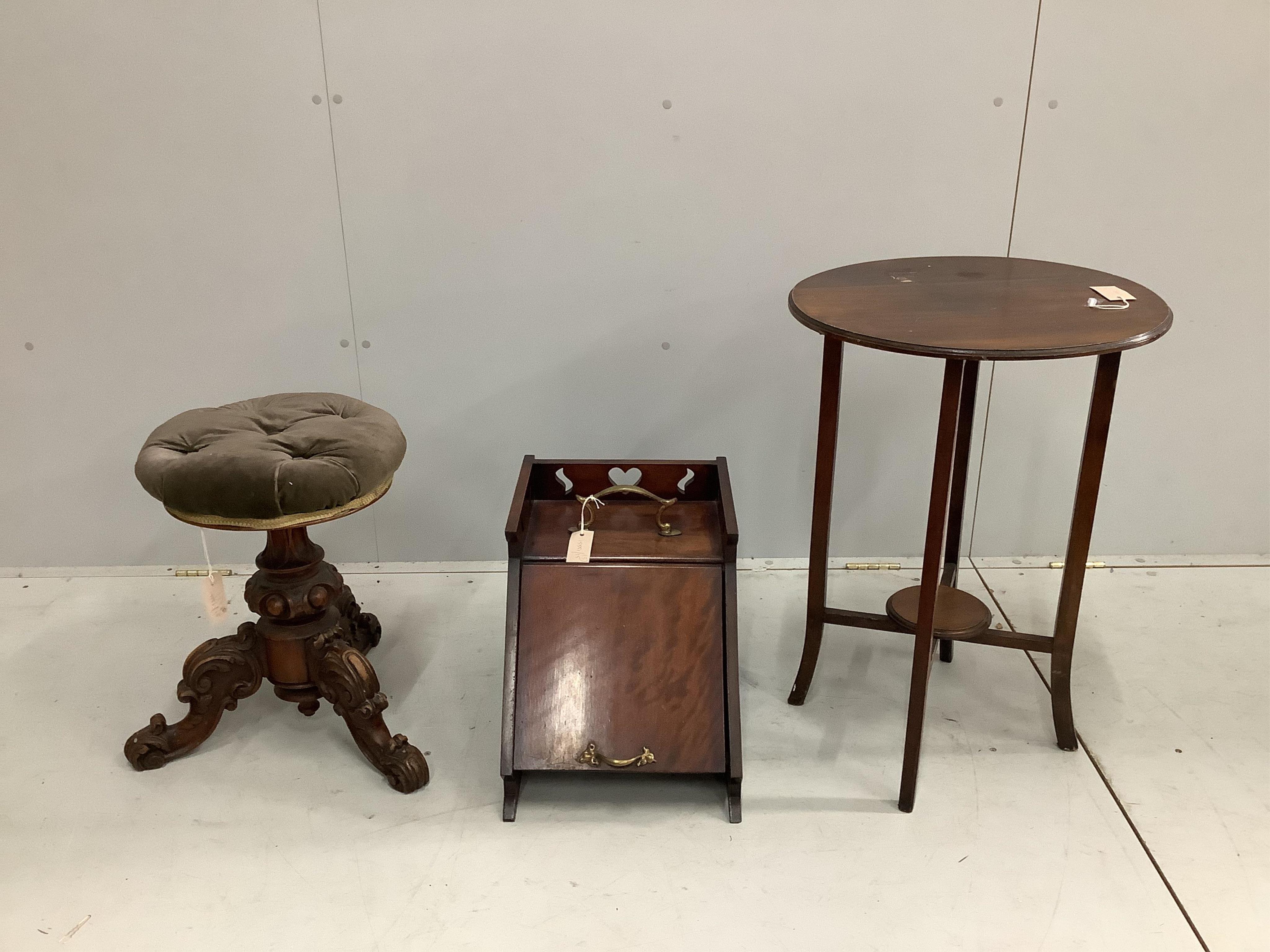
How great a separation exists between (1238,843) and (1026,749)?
374 mm

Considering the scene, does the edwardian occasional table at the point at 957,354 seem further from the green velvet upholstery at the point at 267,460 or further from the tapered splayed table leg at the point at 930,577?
the green velvet upholstery at the point at 267,460

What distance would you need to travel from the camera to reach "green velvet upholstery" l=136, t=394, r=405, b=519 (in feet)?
5.71

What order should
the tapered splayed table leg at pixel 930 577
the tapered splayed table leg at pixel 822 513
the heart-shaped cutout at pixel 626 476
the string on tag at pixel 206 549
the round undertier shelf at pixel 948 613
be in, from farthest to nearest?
the string on tag at pixel 206 549
the heart-shaped cutout at pixel 626 476
the round undertier shelf at pixel 948 613
the tapered splayed table leg at pixel 822 513
the tapered splayed table leg at pixel 930 577

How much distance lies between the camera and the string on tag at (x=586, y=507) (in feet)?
6.72

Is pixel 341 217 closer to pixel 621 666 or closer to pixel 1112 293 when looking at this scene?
pixel 621 666

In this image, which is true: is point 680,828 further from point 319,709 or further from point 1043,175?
point 1043,175

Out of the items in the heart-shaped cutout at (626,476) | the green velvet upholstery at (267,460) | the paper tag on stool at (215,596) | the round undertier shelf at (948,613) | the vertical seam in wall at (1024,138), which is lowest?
the round undertier shelf at (948,613)

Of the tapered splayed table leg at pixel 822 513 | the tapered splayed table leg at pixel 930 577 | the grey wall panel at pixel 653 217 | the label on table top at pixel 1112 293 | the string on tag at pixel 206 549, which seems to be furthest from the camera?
the string on tag at pixel 206 549

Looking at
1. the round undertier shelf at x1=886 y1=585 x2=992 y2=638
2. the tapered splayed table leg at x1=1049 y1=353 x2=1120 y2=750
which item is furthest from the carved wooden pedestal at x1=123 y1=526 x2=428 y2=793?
the tapered splayed table leg at x1=1049 y1=353 x2=1120 y2=750

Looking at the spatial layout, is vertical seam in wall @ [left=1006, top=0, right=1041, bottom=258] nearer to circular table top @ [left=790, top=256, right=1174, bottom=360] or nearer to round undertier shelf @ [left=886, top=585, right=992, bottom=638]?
circular table top @ [left=790, top=256, right=1174, bottom=360]

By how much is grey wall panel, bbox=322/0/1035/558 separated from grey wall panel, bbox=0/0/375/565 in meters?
0.12

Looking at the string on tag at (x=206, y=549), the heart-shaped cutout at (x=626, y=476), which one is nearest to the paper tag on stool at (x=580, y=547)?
the heart-shaped cutout at (x=626, y=476)

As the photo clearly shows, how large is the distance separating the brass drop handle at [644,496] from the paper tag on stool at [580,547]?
43 mm

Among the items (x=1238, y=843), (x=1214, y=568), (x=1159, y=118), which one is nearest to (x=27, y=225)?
(x=1159, y=118)
